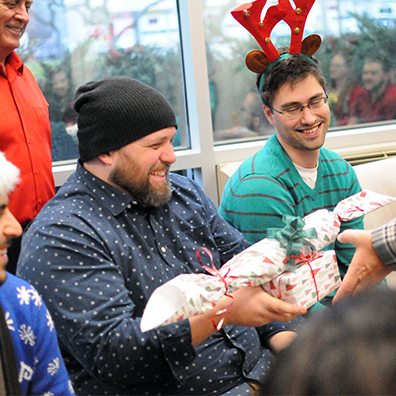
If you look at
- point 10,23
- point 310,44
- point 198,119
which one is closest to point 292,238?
point 310,44

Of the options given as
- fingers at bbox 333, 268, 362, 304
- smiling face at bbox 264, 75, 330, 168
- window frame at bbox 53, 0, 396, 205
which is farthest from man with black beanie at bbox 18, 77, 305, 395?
window frame at bbox 53, 0, 396, 205

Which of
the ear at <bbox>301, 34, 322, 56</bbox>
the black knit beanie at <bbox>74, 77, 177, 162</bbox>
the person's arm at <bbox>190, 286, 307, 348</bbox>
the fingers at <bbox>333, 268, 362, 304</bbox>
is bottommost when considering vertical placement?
the fingers at <bbox>333, 268, 362, 304</bbox>

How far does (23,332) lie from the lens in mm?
1282

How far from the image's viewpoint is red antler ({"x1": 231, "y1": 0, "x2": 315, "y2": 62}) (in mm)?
2391

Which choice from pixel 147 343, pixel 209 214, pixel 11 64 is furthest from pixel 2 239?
pixel 11 64

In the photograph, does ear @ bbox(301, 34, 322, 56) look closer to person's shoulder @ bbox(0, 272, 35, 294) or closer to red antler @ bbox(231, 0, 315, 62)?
red antler @ bbox(231, 0, 315, 62)

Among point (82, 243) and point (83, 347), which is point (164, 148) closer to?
point (82, 243)

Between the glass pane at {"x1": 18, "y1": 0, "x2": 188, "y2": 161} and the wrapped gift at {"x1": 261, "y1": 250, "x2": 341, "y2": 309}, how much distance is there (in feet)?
7.13

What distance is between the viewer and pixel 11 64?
7.98 ft

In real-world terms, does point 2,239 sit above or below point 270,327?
above

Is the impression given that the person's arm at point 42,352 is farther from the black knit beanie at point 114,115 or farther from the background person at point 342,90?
the background person at point 342,90

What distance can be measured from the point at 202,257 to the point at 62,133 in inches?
75.1

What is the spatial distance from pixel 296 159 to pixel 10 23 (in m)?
1.38

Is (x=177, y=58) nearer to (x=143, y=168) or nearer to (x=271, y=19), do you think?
(x=271, y=19)
